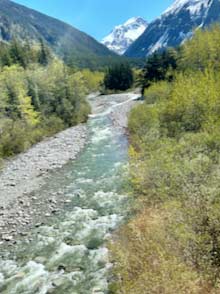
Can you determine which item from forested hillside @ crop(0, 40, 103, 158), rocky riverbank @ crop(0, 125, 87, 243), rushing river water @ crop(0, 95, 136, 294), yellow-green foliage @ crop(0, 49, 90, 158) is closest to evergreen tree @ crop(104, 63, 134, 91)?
forested hillside @ crop(0, 40, 103, 158)

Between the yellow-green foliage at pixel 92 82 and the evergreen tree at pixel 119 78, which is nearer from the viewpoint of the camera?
the evergreen tree at pixel 119 78

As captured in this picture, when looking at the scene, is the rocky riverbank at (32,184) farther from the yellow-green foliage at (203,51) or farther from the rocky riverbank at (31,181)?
the yellow-green foliage at (203,51)

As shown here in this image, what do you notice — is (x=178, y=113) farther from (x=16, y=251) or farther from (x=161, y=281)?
(x=161, y=281)

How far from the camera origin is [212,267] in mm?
13805

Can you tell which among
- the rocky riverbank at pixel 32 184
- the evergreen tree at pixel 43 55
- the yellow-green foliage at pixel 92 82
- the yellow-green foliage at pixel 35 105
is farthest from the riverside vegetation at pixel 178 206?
the yellow-green foliage at pixel 92 82

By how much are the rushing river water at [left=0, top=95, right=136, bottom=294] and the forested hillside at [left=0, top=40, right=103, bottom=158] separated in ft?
51.6

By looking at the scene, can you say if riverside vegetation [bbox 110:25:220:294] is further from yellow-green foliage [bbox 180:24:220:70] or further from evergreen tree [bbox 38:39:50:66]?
evergreen tree [bbox 38:39:50:66]

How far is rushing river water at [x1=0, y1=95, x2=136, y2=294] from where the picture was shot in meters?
17.9

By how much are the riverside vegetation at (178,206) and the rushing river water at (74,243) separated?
5.89 feet

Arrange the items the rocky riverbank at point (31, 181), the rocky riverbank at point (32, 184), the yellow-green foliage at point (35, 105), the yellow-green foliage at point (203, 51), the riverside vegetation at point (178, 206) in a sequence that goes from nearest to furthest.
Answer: the riverside vegetation at point (178, 206) < the rocky riverbank at point (32, 184) < the rocky riverbank at point (31, 181) < the yellow-green foliage at point (35, 105) < the yellow-green foliage at point (203, 51)

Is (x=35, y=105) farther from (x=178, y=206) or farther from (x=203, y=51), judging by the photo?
(x=178, y=206)

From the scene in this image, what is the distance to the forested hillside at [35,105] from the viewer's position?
5034 centimetres

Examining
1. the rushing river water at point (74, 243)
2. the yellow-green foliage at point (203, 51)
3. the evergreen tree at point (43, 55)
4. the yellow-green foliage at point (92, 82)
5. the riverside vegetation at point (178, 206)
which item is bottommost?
the rushing river water at point (74, 243)

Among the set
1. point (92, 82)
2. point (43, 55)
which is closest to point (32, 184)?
point (43, 55)
